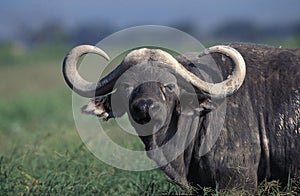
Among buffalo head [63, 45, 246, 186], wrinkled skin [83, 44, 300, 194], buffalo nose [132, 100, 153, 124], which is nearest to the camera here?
buffalo nose [132, 100, 153, 124]

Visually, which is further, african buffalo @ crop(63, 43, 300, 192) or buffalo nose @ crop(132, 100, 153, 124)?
african buffalo @ crop(63, 43, 300, 192)

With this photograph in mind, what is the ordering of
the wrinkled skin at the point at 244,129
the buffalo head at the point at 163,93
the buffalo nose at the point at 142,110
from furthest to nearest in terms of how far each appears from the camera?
the wrinkled skin at the point at 244,129, the buffalo head at the point at 163,93, the buffalo nose at the point at 142,110

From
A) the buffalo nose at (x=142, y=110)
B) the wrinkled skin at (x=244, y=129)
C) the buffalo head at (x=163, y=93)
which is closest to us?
the buffalo nose at (x=142, y=110)

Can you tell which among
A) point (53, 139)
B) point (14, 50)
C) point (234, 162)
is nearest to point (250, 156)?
point (234, 162)

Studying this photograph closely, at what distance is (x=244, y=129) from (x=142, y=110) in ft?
3.09

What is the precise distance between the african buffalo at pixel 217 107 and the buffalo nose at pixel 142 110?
2 cm

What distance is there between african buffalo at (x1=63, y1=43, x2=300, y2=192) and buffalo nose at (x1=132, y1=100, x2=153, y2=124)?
0.02 m

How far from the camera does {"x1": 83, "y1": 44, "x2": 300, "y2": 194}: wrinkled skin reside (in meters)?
5.92

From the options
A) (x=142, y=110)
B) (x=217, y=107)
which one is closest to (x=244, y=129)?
(x=217, y=107)

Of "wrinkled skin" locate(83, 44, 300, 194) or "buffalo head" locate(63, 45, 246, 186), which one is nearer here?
"buffalo head" locate(63, 45, 246, 186)

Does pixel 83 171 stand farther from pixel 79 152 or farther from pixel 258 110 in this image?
pixel 258 110

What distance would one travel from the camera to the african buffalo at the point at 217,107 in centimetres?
583

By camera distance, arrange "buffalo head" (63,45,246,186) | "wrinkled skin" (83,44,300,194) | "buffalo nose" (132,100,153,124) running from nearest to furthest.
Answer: "buffalo nose" (132,100,153,124) → "buffalo head" (63,45,246,186) → "wrinkled skin" (83,44,300,194)

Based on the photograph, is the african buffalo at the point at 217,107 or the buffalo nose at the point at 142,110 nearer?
the buffalo nose at the point at 142,110
